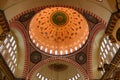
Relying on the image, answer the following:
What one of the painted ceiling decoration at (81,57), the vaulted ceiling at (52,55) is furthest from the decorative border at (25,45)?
the painted ceiling decoration at (81,57)

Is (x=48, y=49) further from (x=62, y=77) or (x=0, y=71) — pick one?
(x=0, y=71)

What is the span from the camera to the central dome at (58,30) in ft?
63.5

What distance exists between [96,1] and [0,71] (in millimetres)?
7803

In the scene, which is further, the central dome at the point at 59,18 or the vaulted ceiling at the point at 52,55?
the central dome at the point at 59,18

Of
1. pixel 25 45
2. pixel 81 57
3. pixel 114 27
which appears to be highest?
pixel 114 27

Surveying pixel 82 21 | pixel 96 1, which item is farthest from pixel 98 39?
pixel 96 1

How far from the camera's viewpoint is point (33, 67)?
1858 cm

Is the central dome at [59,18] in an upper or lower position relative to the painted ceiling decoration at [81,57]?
upper

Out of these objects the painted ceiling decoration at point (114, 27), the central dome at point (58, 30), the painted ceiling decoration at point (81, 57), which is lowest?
the painted ceiling decoration at point (81, 57)

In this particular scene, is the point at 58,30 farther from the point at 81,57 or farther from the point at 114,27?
the point at 114,27

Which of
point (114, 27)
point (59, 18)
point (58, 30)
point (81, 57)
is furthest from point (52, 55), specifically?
point (114, 27)

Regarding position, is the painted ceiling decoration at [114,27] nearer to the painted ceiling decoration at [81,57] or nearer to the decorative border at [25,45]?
the painted ceiling decoration at [81,57]

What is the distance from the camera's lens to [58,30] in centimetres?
2059

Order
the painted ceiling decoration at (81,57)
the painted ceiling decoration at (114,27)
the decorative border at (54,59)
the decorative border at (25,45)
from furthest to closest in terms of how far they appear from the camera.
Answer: the painted ceiling decoration at (81,57) → the decorative border at (54,59) → the decorative border at (25,45) → the painted ceiling decoration at (114,27)
